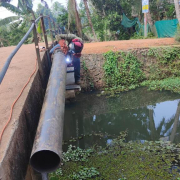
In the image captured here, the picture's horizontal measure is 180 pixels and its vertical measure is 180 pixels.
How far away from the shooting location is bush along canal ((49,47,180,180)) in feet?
12.3

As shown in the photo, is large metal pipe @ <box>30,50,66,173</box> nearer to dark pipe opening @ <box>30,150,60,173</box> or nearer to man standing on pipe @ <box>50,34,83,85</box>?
dark pipe opening @ <box>30,150,60,173</box>

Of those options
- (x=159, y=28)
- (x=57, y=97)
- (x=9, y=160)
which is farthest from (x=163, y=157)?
(x=159, y=28)

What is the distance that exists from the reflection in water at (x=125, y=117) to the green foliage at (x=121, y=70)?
0.57 meters

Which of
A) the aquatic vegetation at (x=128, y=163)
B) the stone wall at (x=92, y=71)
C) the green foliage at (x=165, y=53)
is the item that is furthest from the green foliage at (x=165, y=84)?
the aquatic vegetation at (x=128, y=163)

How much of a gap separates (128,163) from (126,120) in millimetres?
2071

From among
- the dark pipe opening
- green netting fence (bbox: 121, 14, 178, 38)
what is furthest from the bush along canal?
green netting fence (bbox: 121, 14, 178, 38)

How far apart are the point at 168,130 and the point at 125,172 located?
1980 mm

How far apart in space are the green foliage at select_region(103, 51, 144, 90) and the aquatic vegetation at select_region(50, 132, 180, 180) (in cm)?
369

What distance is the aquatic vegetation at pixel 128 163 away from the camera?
11.7ft

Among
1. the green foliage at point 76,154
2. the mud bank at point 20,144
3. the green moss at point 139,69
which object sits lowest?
the green foliage at point 76,154

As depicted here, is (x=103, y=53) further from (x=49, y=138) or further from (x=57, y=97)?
(x=49, y=138)

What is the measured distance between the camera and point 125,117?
19.7 ft

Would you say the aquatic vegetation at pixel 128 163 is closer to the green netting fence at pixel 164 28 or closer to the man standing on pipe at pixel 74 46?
the man standing on pipe at pixel 74 46

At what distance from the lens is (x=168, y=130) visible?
513 centimetres
